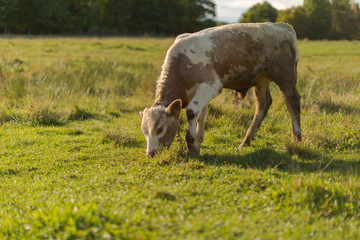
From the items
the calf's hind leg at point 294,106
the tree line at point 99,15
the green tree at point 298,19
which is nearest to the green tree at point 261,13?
the green tree at point 298,19

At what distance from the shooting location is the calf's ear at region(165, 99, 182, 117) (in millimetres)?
6004

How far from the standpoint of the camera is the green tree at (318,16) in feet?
46.0

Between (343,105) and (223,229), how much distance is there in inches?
303

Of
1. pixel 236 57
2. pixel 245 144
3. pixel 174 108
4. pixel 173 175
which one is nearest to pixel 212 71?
pixel 236 57

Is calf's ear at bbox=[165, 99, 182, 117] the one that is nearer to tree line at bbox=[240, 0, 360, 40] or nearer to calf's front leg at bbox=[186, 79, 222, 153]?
calf's front leg at bbox=[186, 79, 222, 153]

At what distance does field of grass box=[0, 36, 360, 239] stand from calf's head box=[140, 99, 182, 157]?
0.25m

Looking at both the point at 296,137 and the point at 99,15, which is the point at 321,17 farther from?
the point at 99,15

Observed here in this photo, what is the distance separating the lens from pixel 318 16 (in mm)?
14648

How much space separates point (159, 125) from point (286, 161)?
2.21 metres

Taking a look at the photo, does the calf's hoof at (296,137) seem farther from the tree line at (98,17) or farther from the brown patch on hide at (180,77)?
the tree line at (98,17)

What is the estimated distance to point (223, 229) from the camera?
3.38 metres

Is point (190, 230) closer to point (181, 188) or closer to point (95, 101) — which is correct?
point (181, 188)

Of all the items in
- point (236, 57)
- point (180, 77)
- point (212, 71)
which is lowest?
point (180, 77)

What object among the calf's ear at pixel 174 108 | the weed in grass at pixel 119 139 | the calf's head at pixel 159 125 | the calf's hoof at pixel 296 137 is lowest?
the weed in grass at pixel 119 139
